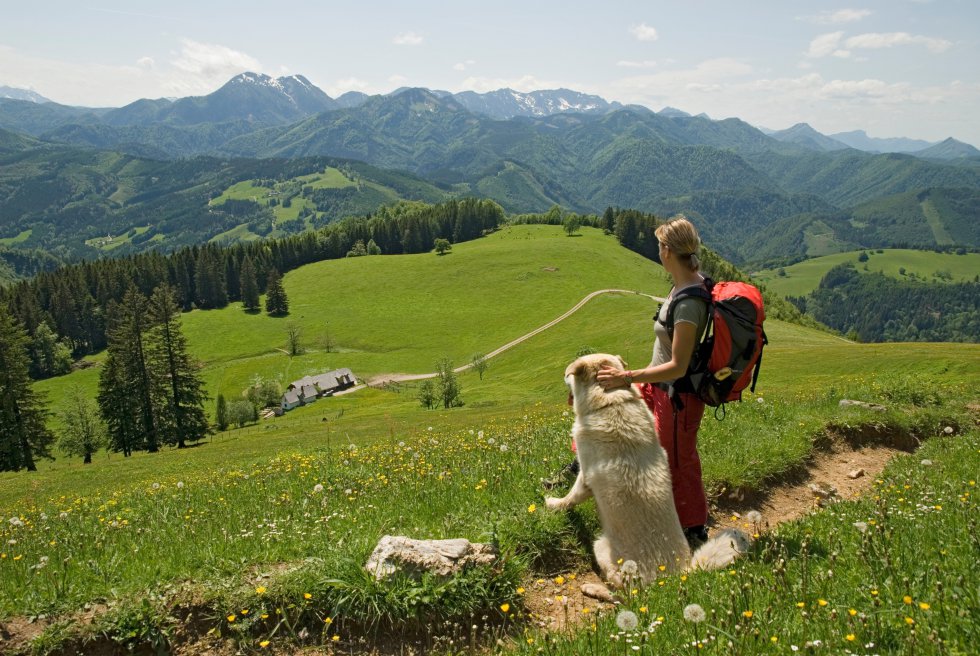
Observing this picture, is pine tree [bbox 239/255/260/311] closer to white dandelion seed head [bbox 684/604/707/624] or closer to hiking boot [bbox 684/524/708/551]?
hiking boot [bbox 684/524/708/551]

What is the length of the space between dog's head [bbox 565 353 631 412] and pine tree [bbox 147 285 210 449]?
202 ft

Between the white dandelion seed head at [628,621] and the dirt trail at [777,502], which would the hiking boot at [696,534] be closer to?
the dirt trail at [777,502]

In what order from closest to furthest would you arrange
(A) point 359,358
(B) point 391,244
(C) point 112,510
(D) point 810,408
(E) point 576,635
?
(E) point 576,635 → (C) point 112,510 → (D) point 810,408 → (A) point 359,358 → (B) point 391,244

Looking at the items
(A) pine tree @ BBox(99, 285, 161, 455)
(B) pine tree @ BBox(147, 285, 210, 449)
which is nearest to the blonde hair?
(A) pine tree @ BBox(99, 285, 161, 455)

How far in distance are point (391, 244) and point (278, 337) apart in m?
61.5

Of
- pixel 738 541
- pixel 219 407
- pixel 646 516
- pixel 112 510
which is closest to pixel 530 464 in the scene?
pixel 646 516

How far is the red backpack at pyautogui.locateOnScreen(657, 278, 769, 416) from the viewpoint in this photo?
5.68 metres

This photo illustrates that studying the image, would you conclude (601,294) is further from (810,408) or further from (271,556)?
(271,556)

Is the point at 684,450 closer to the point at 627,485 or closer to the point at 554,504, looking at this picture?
the point at 627,485

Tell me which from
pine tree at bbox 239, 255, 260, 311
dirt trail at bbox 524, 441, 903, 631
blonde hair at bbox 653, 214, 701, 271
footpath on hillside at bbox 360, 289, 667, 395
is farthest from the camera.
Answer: pine tree at bbox 239, 255, 260, 311

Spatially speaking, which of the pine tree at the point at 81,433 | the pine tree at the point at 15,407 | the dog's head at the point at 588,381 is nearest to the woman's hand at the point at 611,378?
the dog's head at the point at 588,381

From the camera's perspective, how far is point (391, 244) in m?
170

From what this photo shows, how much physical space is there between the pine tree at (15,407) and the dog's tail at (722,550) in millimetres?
59939

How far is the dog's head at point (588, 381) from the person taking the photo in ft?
20.2
